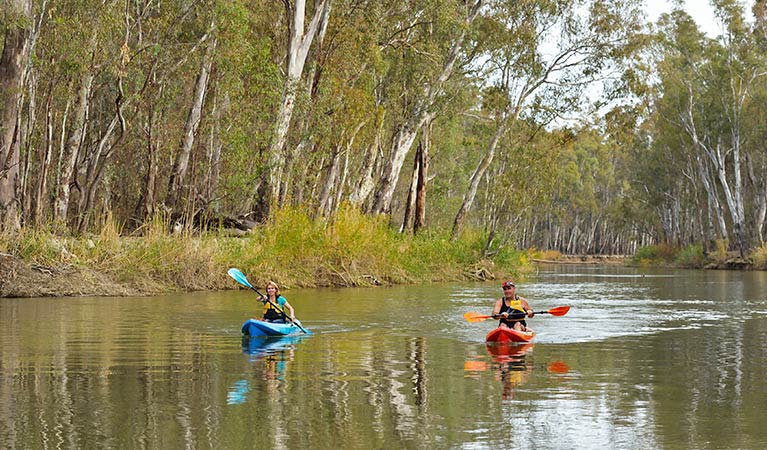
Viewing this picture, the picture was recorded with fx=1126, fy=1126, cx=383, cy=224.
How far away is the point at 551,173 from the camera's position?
142ft

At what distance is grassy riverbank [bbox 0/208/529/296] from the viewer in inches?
924

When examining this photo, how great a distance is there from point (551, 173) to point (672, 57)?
871 inches

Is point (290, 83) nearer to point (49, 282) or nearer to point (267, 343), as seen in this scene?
point (49, 282)

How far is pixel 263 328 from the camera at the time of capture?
15125 millimetres

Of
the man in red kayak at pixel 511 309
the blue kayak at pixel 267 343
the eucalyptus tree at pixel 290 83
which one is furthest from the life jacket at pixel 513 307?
the eucalyptus tree at pixel 290 83

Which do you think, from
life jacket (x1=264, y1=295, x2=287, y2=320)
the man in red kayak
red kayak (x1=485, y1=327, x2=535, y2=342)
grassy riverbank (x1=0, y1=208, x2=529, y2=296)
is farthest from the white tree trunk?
red kayak (x1=485, y1=327, x2=535, y2=342)

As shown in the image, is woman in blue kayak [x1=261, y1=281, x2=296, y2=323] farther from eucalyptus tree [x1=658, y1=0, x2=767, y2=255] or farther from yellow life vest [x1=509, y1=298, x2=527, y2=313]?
eucalyptus tree [x1=658, y1=0, x2=767, y2=255]

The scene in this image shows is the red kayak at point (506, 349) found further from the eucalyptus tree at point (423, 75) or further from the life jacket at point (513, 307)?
the eucalyptus tree at point (423, 75)

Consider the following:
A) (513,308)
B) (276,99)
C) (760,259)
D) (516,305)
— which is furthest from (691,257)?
(513,308)

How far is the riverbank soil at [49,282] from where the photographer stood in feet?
73.9

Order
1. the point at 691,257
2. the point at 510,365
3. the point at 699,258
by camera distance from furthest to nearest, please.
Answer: the point at 691,257 → the point at 699,258 → the point at 510,365

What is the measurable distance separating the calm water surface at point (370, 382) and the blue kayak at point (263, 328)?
0.22 m

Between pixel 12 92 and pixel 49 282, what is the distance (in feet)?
16.0

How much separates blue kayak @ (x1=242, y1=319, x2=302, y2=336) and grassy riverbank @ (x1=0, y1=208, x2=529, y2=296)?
29.7 ft
